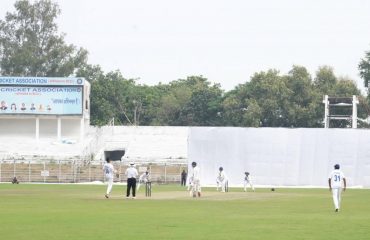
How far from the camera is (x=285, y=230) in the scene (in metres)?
23.9

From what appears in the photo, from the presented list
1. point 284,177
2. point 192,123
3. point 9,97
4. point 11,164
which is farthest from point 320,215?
point 192,123

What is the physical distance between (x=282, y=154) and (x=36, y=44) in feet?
182

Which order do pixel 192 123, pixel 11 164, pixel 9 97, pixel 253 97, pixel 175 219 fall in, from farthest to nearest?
pixel 192 123 < pixel 253 97 < pixel 9 97 < pixel 11 164 < pixel 175 219

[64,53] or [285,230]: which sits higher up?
[64,53]

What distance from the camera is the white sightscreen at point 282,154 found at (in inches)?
2906

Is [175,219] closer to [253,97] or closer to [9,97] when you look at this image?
[9,97]

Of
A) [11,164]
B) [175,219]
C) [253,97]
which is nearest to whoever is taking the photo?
[175,219]

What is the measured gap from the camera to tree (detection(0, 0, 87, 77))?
120562mm

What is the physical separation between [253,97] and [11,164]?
126ft

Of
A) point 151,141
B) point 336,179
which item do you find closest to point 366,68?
point 151,141

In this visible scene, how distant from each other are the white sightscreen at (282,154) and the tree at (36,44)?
49.1 metres

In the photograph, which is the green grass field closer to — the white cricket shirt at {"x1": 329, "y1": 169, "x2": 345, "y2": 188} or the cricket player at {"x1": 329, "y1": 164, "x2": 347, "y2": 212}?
the cricket player at {"x1": 329, "y1": 164, "x2": 347, "y2": 212}

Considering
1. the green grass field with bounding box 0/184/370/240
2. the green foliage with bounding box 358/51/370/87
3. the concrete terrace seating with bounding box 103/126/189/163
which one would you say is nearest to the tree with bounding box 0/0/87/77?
the concrete terrace seating with bounding box 103/126/189/163

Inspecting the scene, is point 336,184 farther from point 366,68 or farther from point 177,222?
point 366,68
